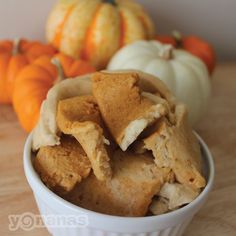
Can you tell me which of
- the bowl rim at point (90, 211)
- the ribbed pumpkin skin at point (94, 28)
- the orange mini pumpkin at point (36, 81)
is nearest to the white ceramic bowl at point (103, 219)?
the bowl rim at point (90, 211)

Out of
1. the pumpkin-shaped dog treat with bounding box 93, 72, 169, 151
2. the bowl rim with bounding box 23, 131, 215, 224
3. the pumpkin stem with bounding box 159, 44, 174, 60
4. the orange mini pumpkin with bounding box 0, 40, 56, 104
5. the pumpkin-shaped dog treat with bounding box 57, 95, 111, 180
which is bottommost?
the orange mini pumpkin with bounding box 0, 40, 56, 104

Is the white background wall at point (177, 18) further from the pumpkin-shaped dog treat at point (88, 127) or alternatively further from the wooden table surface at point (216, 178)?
the pumpkin-shaped dog treat at point (88, 127)

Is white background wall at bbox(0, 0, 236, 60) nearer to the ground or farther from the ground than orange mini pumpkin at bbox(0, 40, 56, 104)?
farther from the ground

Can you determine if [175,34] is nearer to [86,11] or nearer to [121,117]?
[86,11]

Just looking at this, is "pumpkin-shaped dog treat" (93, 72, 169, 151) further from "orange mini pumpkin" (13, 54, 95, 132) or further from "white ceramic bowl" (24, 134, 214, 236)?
"orange mini pumpkin" (13, 54, 95, 132)

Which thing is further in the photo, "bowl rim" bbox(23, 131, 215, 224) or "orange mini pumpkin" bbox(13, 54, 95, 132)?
"orange mini pumpkin" bbox(13, 54, 95, 132)

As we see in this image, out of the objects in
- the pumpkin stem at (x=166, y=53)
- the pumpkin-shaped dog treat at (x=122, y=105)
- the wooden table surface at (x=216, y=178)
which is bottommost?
the wooden table surface at (x=216, y=178)

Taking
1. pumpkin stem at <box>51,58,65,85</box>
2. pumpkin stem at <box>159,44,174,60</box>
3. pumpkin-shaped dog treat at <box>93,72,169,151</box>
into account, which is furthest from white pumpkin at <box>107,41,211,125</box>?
pumpkin-shaped dog treat at <box>93,72,169,151</box>

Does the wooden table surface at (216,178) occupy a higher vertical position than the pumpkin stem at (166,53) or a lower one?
lower
